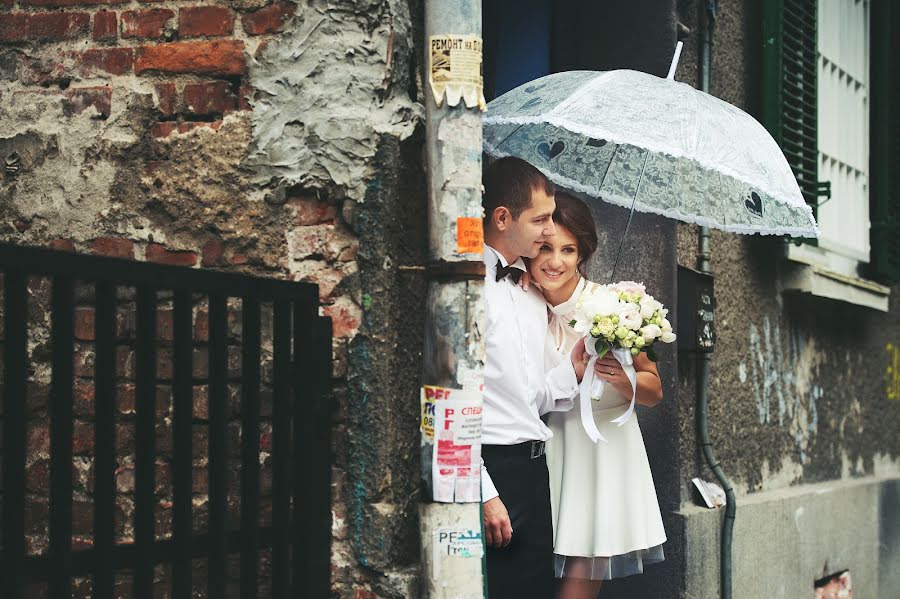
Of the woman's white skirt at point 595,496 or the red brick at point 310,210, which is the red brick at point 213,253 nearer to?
the red brick at point 310,210

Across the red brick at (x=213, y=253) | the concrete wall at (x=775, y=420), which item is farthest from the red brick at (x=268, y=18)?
the concrete wall at (x=775, y=420)

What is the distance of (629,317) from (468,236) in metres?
0.85

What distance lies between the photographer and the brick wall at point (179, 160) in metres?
3.24

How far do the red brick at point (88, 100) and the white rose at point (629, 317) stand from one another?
160cm

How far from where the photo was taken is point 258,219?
129 inches

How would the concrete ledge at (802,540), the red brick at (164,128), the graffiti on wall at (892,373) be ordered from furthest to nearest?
the graffiti on wall at (892,373)
the concrete ledge at (802,540)
the red brick at (164,128)

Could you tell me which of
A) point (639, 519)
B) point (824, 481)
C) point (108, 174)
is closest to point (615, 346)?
point (639, 519)

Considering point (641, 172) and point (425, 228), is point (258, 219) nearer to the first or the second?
point (425, 228)

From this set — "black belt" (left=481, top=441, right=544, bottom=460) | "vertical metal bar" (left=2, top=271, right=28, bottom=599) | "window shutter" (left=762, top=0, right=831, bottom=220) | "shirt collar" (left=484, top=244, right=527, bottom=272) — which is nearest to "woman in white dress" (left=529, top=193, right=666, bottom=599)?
"shirt collar" (left=484, top=244, right=527, bottom=272)

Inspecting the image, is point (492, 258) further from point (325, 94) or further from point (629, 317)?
point (325, 94)

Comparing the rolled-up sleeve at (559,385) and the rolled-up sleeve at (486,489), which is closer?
the rolled-up sleeve at (486,489)

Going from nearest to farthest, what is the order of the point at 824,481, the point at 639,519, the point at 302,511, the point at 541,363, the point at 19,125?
the point at 302,511
the point at 19,125
the point at 541,363
the point at 639,519
the point at 824,481

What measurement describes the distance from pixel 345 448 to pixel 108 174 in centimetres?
96

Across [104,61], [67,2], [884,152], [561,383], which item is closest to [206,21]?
[104,61]
